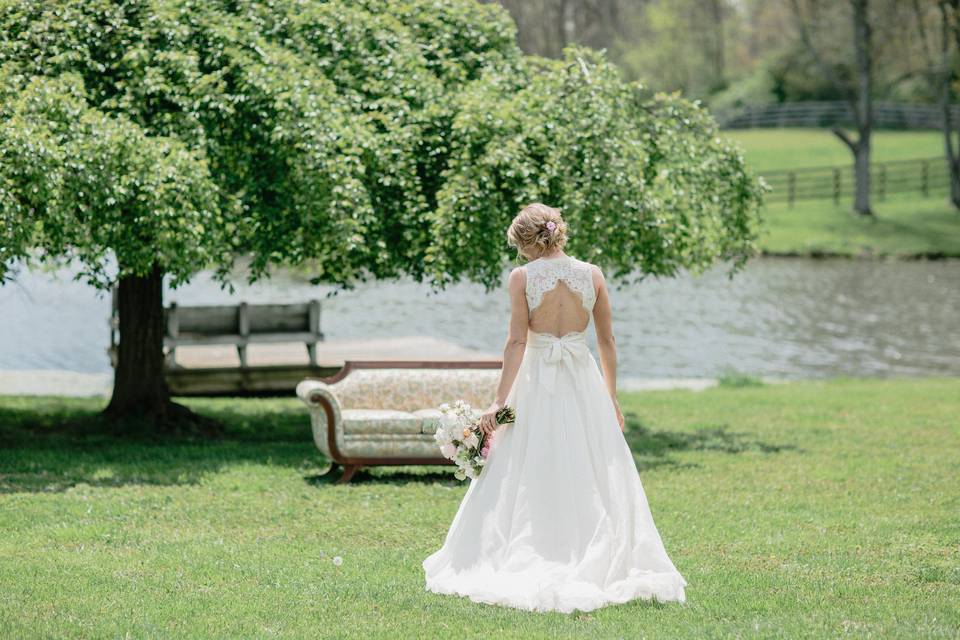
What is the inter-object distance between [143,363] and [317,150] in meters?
3.62

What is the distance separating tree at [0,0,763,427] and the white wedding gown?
5.37 metres

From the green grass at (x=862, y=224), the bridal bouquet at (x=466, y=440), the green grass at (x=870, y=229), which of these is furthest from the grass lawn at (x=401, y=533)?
the green grass at (x=870, y=229)

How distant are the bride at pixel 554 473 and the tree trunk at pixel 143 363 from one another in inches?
299

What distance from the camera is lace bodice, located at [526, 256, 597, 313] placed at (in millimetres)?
7016

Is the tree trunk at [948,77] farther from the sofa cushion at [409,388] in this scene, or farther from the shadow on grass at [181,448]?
the sofa cushion at [409,388]

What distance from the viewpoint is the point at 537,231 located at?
23.0 ft

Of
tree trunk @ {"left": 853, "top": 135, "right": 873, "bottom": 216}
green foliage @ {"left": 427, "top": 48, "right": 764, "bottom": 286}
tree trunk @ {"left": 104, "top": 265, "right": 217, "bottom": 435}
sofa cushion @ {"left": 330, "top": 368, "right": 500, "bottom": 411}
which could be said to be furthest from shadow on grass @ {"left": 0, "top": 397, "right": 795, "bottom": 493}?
tree trunk @ {"left": 853, "top": 135, "right": 873, "bottom": 216}

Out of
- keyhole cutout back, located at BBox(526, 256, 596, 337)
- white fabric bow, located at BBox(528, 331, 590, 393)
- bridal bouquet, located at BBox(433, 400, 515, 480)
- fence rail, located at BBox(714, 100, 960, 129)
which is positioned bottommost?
bridal bouquet, located at BBox(433, 400, 515, 480)

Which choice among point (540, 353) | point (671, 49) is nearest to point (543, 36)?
point (671, 49)

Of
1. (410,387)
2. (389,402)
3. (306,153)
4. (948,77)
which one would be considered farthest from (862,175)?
(389,402)

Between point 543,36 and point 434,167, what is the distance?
58.8 m

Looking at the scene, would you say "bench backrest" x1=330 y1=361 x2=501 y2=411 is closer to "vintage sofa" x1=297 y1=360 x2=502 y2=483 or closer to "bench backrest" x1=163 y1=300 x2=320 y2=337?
"vintage sofa" x1=297 y1=360 x2=502 y2=483

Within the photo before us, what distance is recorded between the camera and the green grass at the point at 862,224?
134ft

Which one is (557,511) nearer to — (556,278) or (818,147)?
(556,278)
